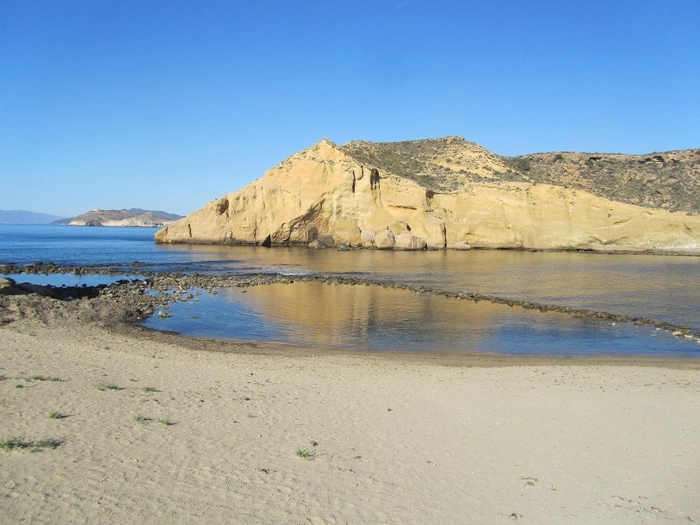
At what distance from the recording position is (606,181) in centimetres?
7612

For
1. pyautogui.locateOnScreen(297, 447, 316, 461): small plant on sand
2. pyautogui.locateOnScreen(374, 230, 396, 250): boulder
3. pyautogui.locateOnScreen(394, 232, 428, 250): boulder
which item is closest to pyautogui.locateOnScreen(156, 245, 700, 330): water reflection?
pyautogui.locateOnScreen(394, 232, 428, 250): boulder

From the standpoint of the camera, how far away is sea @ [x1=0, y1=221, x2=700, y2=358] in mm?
16859

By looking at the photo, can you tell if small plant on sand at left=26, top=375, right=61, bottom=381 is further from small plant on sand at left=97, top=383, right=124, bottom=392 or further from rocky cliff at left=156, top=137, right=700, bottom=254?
rocky cliff at left=156, top=137, right=700, bottom=254

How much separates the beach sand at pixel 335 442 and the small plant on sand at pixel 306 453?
0.10 feet

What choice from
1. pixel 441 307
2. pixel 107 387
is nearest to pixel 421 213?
pixel 441 307

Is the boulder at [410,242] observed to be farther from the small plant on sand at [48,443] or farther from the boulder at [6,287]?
the small plant on sand at [48,443]

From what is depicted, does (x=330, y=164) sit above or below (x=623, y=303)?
above

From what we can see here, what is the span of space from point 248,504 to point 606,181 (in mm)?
80377

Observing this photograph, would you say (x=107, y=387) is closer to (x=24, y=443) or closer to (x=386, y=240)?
(x=24, y=443)

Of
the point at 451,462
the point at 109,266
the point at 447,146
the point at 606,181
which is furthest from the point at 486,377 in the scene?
the point at 606,181

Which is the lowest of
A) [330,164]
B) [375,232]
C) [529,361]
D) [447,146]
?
[529,361]

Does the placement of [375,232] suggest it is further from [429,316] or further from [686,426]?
[686,426]

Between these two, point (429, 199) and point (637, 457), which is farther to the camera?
point (429, 199)

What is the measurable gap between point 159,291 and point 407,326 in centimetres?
1297
